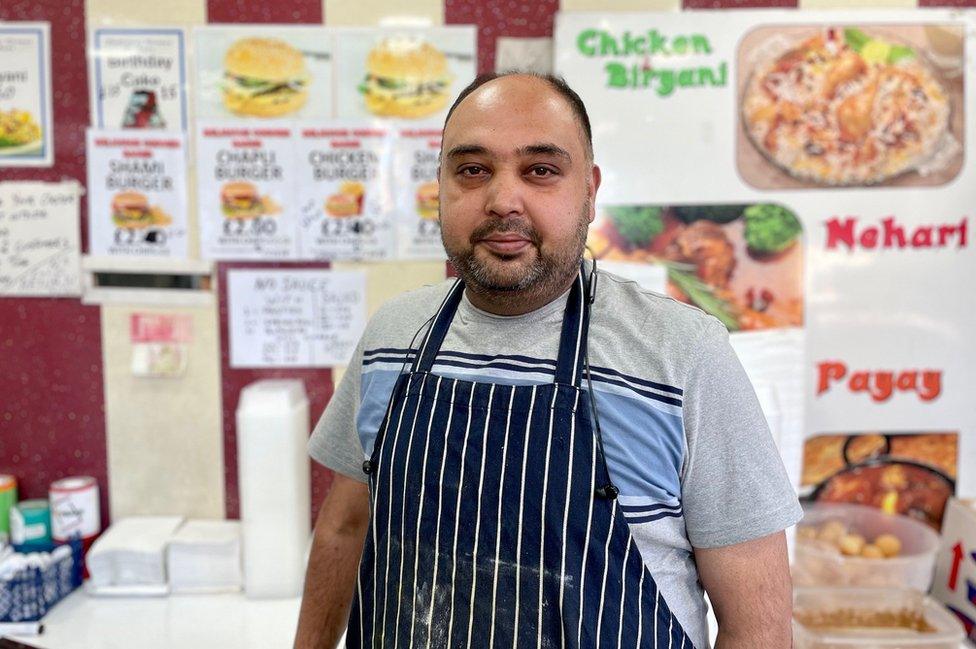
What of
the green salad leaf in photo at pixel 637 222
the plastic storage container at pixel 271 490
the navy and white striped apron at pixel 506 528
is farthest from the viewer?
the green salad leaf in photo at pixel 637 222

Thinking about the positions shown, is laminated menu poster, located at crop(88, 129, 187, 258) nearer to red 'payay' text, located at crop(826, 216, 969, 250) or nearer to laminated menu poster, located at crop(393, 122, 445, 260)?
laminated menu poster, located at crop(393, 122, 445, 260)

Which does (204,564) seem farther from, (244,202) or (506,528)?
Answer: (506,528)

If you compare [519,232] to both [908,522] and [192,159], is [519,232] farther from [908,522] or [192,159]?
[908,522]

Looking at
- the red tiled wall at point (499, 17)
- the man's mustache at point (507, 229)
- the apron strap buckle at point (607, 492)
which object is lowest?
the apron strap buckle at point (607, 492)

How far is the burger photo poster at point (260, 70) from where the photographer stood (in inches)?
79.1

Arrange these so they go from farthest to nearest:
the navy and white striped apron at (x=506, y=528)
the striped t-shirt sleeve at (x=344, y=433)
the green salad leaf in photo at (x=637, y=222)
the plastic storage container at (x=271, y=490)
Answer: the green salad leaf in photo at (x=637, y=222) → the plastic storage container at (x=271, y=490) → the striped t-shirt sleeve at (x=344, y=433) → the navy and white striped apron at (x=506, y=528)

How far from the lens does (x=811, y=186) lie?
2.05m

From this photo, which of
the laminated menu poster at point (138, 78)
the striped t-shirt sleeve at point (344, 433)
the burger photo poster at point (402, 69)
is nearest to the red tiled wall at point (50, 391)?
the laminated menu poster at point (138, 78)

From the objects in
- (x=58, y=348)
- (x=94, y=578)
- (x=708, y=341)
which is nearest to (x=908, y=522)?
(x=708, y=341)

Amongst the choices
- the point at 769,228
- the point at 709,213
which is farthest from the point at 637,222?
the point at 769,228

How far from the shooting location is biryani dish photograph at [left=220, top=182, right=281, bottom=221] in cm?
206

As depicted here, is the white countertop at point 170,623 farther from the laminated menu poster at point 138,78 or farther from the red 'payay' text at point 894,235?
the red 'payay' text at point 894,235

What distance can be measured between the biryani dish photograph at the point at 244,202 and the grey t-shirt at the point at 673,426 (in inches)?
42.1

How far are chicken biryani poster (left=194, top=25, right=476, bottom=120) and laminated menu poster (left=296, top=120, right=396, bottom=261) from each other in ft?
0.21
